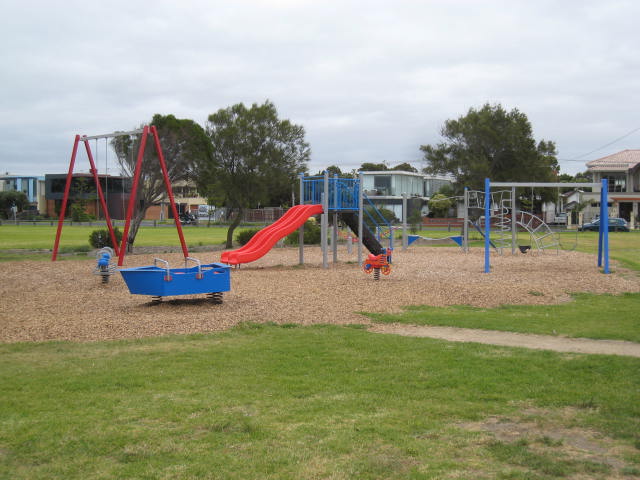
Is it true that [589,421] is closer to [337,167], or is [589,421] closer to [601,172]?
[601,172]

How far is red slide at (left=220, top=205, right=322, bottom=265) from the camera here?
64.7 ft

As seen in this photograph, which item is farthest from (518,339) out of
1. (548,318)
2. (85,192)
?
(85,192)

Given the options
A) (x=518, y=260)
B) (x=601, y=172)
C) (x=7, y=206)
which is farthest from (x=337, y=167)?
(x=518, y=260)

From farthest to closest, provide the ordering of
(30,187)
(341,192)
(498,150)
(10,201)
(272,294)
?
1. (30,187)
2. (10,201)
3. (498,150)
4. (341,192)
5. (272,294)

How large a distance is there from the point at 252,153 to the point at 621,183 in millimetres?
55178

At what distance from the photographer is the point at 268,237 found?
68.3 feet

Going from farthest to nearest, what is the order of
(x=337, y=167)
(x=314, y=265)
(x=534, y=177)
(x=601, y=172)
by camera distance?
(x=337, y=167), (x=601, y=172), (x=534, y=177), (x=314, y=265)

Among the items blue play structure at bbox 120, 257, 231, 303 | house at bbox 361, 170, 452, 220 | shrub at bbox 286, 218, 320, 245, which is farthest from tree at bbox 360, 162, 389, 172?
blue play structure at bbox 120, 257, 231, 303

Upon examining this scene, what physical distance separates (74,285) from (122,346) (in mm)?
7961

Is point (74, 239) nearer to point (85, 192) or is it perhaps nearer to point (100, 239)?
point (100, 239)

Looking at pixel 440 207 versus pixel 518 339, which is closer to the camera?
pixel 518 339

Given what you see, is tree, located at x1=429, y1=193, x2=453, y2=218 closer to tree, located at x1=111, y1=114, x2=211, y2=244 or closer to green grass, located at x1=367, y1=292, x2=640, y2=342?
tree, located at x1=111, y1=114, x2=211, y2=244

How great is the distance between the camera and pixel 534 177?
5688cm

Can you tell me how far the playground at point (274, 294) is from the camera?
10789 millimetres
